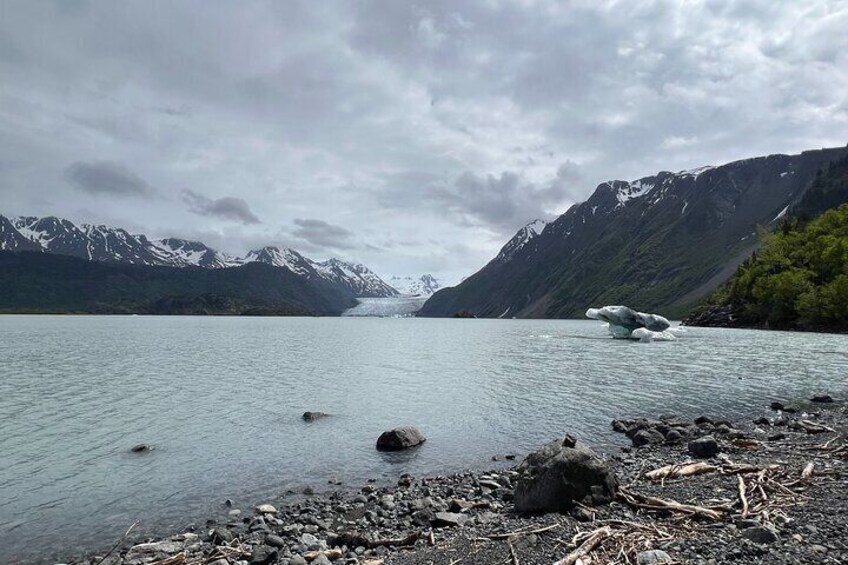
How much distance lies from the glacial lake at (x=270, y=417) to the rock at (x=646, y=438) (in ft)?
3.76

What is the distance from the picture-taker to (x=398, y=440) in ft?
88.3

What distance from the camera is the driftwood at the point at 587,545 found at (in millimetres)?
10202

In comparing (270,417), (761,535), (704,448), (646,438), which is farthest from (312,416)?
(761,535)

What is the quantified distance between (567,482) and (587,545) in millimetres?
3980

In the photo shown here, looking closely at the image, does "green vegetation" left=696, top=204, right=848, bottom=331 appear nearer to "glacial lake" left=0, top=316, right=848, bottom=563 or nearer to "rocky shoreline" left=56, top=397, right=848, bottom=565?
"glacial lake" left=0, top=316, right=848, bottom=563

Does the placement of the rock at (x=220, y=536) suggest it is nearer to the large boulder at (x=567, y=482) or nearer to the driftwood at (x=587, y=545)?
the large boulder at (x=567, y=482)

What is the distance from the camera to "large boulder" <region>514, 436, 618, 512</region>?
47.8ft

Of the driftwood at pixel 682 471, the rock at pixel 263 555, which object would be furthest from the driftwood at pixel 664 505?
the rock at pixel 263 555

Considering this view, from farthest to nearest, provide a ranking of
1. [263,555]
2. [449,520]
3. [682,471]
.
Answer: [682,471] → [449,520] → [263,555]

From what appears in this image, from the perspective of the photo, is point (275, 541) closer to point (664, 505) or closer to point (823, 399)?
point (664, 505)

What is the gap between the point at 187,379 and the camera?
5284 cm

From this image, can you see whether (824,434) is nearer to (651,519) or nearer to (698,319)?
(651,519)

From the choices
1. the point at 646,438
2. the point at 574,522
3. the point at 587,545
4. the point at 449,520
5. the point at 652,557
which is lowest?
the point at 449,520

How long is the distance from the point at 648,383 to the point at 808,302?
9777 cm
